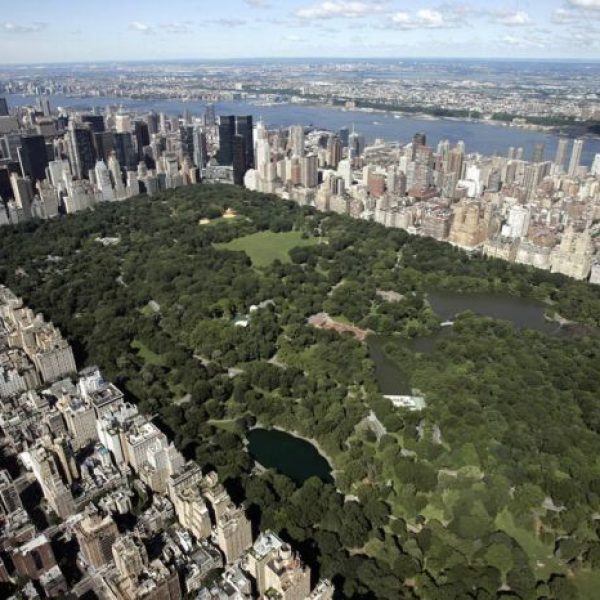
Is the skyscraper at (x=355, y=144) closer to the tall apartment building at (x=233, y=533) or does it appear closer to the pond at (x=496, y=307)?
the pond at (x=496, y=307)

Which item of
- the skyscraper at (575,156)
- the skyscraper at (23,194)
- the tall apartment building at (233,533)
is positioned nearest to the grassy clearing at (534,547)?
the tall apartment building at (233,533)

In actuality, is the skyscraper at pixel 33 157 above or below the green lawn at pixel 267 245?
above

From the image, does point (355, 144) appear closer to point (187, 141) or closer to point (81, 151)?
point (187, 141)

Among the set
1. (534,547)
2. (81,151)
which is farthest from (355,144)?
(534,547)

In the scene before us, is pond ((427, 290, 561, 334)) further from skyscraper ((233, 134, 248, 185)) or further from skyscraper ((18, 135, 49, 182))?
skyscraper ((18, 135, 49, 182))

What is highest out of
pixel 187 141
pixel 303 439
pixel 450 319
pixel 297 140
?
pixel 187 141
